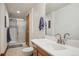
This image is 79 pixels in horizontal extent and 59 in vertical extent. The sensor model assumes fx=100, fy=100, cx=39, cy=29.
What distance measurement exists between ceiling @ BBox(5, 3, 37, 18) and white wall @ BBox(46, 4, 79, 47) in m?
0.59

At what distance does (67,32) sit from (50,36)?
1.53 ft

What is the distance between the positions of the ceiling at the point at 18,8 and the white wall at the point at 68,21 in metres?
0.59

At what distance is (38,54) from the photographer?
199cm

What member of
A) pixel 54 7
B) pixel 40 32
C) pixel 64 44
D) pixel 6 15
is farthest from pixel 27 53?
pixel 54 7

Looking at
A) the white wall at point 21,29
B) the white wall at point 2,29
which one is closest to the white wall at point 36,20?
the white wall at point 21,29

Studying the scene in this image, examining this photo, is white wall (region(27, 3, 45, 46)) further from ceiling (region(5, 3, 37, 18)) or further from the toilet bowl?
the toilet bowl

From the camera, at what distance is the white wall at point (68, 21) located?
6.17ft

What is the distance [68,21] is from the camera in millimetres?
2004

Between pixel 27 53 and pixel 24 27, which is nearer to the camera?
pixel 27 53

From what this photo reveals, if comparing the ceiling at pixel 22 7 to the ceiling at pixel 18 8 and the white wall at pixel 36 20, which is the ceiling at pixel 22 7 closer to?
the ceiling at pixel 18 8

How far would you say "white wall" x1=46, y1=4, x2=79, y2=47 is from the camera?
74.1 inches

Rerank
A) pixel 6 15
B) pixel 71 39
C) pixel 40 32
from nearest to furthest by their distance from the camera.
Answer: pixel 71 39
pixel 6 15
pixel 40 32

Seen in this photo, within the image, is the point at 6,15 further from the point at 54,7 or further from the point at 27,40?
the point at 54,7

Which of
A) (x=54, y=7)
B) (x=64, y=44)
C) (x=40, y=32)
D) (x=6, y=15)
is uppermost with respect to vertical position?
(x=54, y=7)
